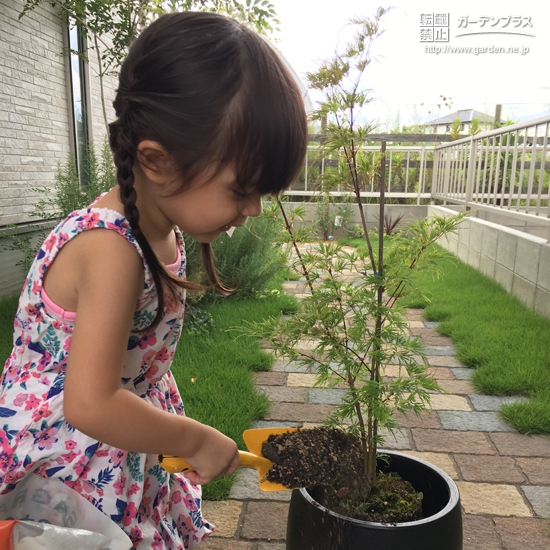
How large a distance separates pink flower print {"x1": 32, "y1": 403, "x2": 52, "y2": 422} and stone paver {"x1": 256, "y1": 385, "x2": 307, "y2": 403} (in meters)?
1.88

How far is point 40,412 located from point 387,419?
797mm

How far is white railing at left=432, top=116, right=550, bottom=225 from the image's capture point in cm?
497

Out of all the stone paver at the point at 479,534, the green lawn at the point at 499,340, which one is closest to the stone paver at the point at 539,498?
the stone paver at the point at 479,534

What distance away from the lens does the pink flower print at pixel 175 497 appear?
152 cm

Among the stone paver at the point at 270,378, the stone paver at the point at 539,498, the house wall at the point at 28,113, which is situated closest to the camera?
the stone paver at the point at 539,498

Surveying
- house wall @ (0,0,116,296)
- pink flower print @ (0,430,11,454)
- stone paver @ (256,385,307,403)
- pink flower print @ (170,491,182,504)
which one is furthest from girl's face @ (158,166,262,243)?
house wall @ (0,0,116,296)

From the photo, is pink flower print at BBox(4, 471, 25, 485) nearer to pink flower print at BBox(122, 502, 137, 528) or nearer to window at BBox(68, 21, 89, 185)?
pink flower print at BBox(122, 502, 137, 528)

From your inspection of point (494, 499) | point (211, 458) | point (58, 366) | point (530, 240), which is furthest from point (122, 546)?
point (530, 240)

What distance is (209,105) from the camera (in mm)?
931

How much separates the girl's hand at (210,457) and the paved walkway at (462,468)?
55cm

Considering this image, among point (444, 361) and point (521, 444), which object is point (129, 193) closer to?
point (521, 444)

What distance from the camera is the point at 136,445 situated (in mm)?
979

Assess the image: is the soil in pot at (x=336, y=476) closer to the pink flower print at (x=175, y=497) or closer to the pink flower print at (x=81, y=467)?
the pink flower print at (x=175, y=497)

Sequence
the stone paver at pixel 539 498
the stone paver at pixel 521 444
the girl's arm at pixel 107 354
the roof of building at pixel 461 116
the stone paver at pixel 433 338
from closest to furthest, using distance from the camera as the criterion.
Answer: the girl's arm at pixel 107 354, the stone paver at pixel 539 498, the stone paver at pixel 521 444, the stone paver at pixel 433 338, the roof of building at pixel 461 116
